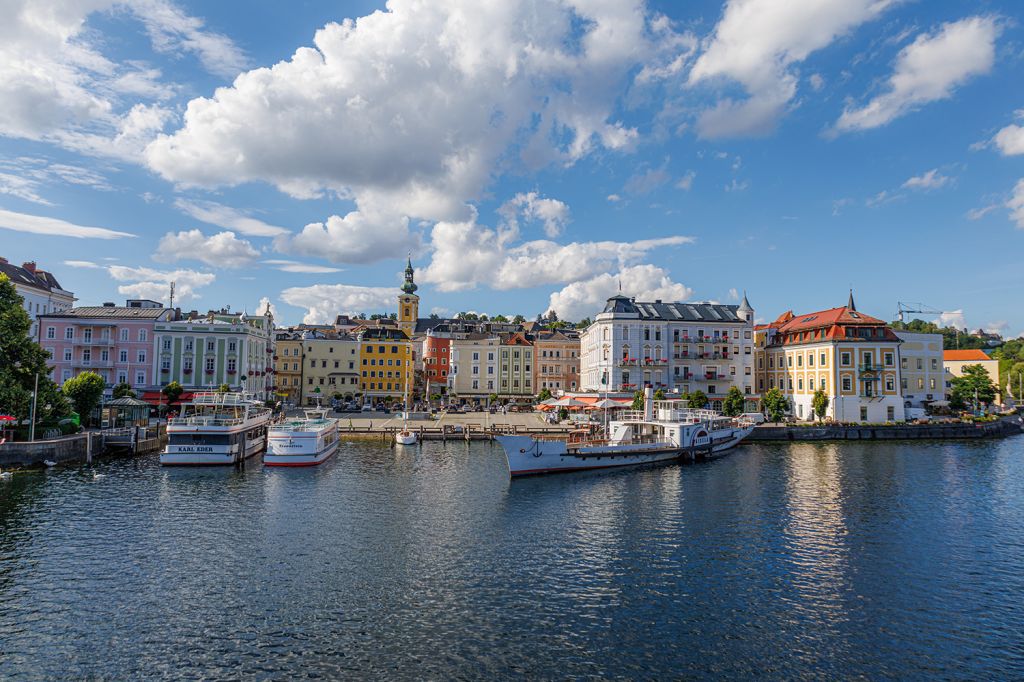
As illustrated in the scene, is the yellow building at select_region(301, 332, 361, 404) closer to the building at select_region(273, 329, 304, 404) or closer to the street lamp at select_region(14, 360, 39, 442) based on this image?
the building at select_region(273, 329, 304, 404)

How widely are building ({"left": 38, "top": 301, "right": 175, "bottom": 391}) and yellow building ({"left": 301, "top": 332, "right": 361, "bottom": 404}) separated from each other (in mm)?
34105

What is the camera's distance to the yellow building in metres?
118

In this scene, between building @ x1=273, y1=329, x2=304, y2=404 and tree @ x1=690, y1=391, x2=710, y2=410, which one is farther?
building @ x1=273, y1=329, x2=304, y2=404

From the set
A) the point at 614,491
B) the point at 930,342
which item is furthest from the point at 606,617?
the point at 930,342

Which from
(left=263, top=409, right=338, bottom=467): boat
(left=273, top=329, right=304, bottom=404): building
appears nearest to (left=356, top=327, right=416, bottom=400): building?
(left=273, top=329, right=304, bottom=404): building

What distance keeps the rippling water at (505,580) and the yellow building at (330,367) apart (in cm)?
7112

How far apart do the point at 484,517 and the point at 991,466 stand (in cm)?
5221

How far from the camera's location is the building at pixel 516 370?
119 metres

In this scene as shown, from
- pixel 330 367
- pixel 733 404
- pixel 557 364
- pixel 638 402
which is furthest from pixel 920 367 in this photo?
pixel 330 367

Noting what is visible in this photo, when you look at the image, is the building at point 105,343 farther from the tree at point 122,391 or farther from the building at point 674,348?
the building at point 674,348

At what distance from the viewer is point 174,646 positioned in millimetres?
19828

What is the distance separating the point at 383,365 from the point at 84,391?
2358 inches

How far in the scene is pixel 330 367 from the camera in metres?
119

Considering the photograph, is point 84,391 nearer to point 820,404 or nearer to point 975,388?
point 820,404
